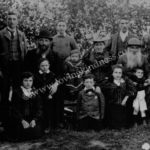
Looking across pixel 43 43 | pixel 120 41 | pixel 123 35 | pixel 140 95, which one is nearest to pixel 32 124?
pixel 43 43

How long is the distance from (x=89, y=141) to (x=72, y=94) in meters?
1.24

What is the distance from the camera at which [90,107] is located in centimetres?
675

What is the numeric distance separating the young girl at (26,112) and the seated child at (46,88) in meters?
0.27

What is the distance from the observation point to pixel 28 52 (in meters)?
7.49

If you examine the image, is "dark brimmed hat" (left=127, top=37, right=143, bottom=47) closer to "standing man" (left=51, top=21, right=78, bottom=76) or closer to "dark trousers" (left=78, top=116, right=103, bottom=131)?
"standing man" (left=51, top=21, right=78, bottom=76)

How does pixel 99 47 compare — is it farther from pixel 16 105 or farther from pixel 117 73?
pixel 16 105

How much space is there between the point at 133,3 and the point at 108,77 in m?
4.56

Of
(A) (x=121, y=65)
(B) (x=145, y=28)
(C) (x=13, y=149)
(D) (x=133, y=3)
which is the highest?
(D) (x=133, y=3)

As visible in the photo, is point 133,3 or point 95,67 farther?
point 133,3

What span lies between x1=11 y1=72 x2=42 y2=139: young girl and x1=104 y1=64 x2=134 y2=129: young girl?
1.38m

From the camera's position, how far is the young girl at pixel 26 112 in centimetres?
625

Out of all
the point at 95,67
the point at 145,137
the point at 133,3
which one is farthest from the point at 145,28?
the point at 145,137

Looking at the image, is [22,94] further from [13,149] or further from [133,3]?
[133,3]

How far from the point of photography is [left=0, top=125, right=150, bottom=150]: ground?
5883mm
